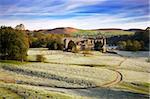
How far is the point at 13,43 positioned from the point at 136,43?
5.51 m

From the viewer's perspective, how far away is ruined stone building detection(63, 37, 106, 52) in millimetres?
14122

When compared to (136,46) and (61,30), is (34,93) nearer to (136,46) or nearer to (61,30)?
(61,30)

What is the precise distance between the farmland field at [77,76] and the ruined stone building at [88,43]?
0.31 m

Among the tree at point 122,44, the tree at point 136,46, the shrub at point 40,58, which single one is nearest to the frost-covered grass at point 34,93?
the shrub at point 40,58

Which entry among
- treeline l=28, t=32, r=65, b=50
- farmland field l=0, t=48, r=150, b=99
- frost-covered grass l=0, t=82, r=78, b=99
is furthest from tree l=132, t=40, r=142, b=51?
frost-covered grass l=0, t=82, r=78, b=99

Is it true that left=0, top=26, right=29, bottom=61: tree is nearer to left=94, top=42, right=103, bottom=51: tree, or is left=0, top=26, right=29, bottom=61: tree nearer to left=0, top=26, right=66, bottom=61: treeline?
left=0, top=26, right=66, bottom=61: treeline

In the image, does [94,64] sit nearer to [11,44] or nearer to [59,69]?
[59,69]

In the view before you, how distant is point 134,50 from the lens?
15.0 m

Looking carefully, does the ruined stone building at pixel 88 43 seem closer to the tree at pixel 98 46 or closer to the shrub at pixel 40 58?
the tree at pixel 98 46

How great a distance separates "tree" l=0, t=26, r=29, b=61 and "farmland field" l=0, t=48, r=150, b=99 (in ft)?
1.17

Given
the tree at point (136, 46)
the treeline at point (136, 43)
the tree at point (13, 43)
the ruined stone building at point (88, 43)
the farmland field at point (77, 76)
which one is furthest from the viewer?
→ the ruined stone building at point (88, 43)

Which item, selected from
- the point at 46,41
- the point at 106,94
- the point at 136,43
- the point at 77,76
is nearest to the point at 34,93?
the point at 106,94

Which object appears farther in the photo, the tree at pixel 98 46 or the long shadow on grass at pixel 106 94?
the tree at pixel 98 46

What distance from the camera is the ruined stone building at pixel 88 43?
1412 cm
